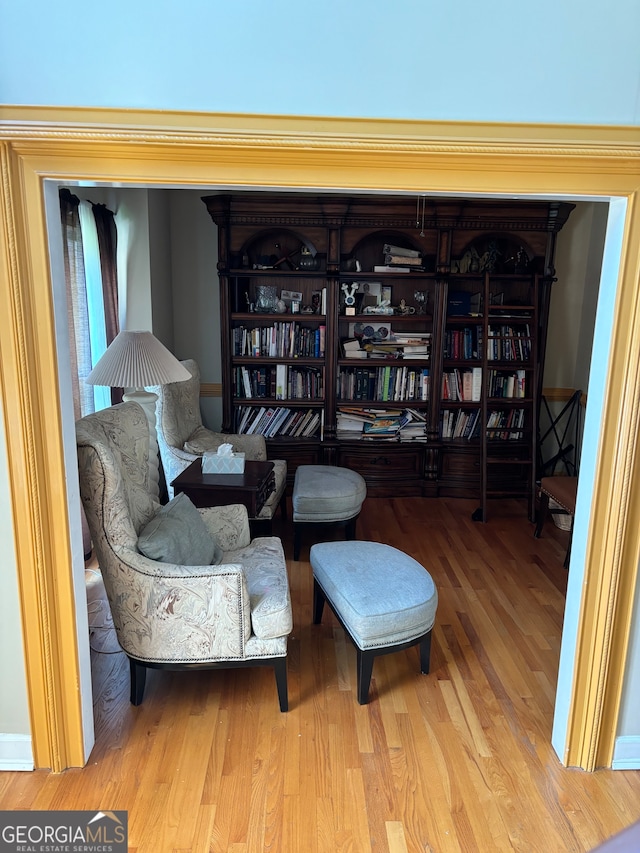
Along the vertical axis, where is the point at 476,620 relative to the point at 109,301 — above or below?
below

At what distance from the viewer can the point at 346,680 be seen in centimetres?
254

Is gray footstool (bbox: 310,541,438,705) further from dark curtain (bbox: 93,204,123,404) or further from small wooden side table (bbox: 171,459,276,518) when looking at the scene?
dark curtain (bbox: 93,204,123,404)

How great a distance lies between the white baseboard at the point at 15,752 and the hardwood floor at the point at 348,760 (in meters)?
0.04

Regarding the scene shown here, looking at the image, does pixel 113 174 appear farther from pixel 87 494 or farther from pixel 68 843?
pixel 68 843

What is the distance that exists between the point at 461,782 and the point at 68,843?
1.23 m

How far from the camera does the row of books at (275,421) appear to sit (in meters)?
4.75

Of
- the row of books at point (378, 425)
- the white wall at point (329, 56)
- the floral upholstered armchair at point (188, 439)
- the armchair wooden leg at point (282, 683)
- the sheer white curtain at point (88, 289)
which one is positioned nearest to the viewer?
the white wall at point (329, 56)

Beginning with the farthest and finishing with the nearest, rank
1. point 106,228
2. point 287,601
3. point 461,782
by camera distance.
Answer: point 106,228, point 287,601, point 461,782

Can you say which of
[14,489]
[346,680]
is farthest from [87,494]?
[346,680]

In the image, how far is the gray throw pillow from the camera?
2.23 meters

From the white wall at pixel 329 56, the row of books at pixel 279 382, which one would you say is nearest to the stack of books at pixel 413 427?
the row of books at pixel 279 382

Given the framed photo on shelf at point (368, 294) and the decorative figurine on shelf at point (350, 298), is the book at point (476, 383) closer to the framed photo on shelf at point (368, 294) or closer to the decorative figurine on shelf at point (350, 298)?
the framed photo on shelf at point (368, 294)

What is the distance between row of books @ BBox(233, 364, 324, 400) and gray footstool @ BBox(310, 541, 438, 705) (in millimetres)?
2180

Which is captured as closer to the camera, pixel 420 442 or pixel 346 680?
pixel 346 680
